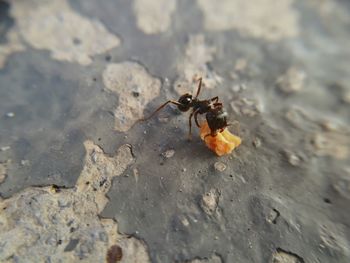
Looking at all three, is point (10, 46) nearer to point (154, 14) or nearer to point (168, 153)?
point (154, 14)

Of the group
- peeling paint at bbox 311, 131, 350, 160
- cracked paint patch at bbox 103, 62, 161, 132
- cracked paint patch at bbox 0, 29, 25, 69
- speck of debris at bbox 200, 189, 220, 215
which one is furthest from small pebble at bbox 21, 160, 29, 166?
peeling paint at bbox 311, 131, 350, 160

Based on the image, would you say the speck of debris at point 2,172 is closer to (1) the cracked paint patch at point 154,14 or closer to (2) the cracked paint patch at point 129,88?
(2) the cracked paint patch at point 129,88

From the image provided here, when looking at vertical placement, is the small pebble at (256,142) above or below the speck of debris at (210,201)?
above

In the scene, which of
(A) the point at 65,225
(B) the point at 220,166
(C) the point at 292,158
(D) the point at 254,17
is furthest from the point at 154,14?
(A) the point at 65,225

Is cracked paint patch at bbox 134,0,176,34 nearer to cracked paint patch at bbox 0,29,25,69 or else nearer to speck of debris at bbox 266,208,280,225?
cracked paint patch at bbox 0,29,25,69

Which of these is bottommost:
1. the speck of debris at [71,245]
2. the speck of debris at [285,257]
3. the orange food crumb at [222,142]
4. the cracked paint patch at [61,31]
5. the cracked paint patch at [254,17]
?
the speck of debris at [71,245]

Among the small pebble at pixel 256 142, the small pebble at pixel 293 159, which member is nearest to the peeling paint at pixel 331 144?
the small pebble at pixel 293 159

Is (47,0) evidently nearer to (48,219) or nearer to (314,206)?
(48,219)
